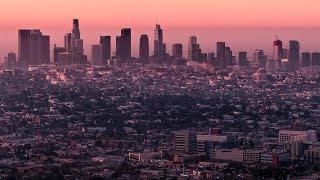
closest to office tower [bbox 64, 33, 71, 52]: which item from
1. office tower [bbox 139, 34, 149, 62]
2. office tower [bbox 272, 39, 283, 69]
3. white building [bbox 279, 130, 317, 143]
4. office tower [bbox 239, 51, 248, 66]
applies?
office tower [bbox 139, 34, 149, 62]

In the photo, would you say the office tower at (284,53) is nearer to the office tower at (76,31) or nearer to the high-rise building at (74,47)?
the high-rise building at (74,47)

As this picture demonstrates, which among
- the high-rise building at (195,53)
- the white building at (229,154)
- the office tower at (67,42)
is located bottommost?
the white building at (229,154)

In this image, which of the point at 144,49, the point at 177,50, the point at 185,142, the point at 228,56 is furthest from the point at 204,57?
the point at 185,142

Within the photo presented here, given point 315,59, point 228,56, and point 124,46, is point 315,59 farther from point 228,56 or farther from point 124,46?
point 124,46

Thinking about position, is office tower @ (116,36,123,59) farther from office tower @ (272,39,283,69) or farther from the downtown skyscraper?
office tower @ (272,39,283,69)

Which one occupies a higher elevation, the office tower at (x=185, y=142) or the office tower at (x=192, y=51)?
the office tower at (x=192, y=51)

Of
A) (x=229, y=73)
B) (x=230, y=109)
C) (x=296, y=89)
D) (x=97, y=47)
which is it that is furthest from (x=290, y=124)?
(x=97, y=47)

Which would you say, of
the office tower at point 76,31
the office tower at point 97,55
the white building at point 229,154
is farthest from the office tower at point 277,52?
the white building at point 229,154

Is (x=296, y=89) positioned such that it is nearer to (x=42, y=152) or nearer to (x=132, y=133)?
(x=132, y=133)
